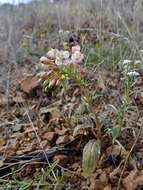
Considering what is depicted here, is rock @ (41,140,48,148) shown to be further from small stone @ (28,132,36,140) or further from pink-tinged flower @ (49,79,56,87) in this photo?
pink-tinged flower @ (49,79,56,87)

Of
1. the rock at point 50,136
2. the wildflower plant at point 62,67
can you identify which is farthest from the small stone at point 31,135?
the wildflower plant at point 62,67

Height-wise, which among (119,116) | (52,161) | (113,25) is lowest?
(52,161)

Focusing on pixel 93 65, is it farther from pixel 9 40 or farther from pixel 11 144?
pixel 9 40

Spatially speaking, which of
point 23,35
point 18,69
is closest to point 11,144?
point 18,69

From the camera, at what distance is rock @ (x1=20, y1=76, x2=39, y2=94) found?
6.77 ft

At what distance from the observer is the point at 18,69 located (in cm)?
246

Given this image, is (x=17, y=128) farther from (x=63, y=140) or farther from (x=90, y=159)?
(x=90, y=159)

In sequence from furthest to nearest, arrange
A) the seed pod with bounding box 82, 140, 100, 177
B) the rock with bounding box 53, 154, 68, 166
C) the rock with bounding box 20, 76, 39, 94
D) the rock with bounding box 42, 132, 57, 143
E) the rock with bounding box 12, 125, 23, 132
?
the rock with bounding box 20, 76, 39, 94
the rock with bounding box 12, 125, 23, 132
the rock with bounding box 42, 132, 57, 143
the rock with bounding box 53, 154, 68, 166
the seed pod with bounding box 82, 140, 100, 177

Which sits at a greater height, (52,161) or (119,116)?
(119,116)

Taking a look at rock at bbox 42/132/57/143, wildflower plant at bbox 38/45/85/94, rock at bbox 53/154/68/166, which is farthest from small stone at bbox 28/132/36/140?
wildflower plant at bbox 38/45/85/94

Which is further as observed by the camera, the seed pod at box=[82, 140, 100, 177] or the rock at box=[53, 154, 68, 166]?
the rock at box=[53, 154, 68, 166]

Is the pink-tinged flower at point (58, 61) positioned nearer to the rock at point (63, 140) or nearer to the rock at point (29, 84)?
the rock at point (63, 140)

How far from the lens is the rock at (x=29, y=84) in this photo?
206cm

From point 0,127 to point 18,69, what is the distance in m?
0.72
